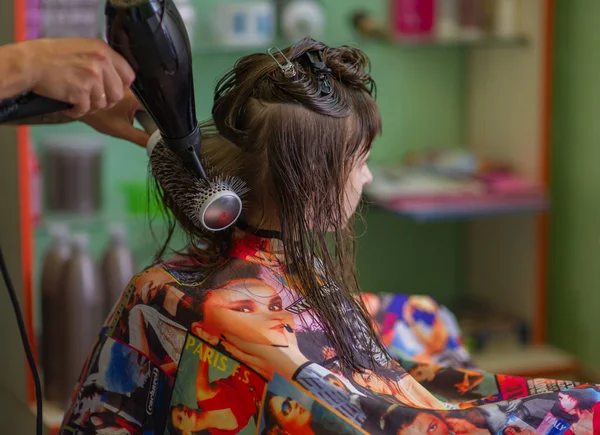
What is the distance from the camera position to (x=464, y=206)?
10.3ft

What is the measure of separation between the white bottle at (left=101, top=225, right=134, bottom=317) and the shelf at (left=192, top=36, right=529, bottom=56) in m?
0.77

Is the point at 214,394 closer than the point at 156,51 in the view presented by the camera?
No

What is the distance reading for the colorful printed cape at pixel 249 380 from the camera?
127cm

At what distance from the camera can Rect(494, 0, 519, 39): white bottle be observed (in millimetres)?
3264

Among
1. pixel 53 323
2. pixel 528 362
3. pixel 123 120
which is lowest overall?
pixel 528 362

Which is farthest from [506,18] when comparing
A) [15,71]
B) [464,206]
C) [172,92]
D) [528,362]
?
[15,71]

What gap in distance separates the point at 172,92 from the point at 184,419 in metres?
0.48

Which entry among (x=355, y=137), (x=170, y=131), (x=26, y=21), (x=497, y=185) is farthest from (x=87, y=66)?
(x=497, y=185)

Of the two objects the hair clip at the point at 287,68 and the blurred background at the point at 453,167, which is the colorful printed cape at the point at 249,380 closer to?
the hair clip at the point at 287,68

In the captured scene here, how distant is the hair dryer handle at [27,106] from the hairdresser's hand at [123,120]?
33cm

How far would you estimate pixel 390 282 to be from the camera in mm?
3756

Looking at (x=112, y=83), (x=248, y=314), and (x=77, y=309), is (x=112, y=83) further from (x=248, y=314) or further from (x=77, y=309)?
(x=77, y=309)

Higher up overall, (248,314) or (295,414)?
(248,314)

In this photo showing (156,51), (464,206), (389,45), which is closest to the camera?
(156,51)
